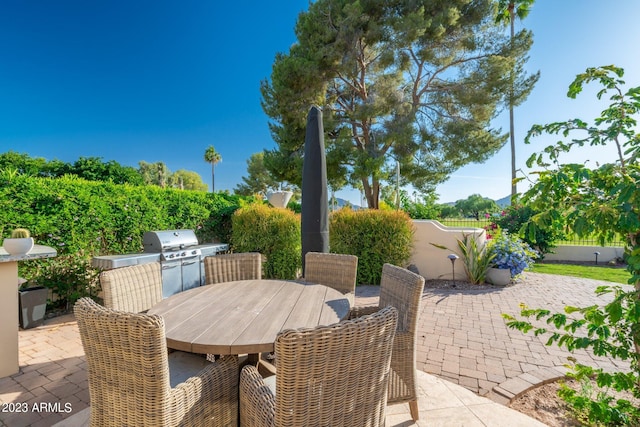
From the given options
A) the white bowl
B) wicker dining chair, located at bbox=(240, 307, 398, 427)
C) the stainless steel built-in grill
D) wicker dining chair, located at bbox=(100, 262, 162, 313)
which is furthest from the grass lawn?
the white bowl

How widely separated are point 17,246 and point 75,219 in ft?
6.01

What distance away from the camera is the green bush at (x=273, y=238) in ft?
18.2

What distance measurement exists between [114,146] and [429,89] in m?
16.1

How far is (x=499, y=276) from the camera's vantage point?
5367mm

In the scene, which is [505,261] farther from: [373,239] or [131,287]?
[131,287]

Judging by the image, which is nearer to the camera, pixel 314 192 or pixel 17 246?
pixel 17 246

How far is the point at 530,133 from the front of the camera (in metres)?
1.74

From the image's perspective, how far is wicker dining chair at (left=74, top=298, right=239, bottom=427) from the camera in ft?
3.66

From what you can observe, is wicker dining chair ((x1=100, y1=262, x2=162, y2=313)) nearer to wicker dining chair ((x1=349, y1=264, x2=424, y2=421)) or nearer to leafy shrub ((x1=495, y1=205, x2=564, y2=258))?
wicker dining chair ((x1=349, y1=264, x2=424, y2=421))

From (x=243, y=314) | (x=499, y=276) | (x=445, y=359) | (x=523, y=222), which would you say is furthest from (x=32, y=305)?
(x=523, y=222)

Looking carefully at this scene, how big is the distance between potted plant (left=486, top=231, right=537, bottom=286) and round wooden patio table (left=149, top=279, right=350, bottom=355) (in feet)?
14.9

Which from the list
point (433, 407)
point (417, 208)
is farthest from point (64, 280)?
point (417, 208)

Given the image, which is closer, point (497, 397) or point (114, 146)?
point (497, 397)

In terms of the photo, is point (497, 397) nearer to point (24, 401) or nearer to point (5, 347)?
point (24, 401)
